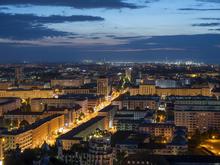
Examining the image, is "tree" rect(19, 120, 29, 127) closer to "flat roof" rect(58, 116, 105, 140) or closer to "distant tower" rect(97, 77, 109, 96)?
"flat roof" rect(58, 116, 105, 140)

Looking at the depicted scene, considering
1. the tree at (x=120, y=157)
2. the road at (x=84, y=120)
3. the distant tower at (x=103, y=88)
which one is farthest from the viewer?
the distant tower at (x=103, y=88)

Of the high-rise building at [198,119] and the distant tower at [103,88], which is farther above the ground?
the distant tower at [103,88]

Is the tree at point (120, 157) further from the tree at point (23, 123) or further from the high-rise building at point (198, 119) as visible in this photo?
the tree at point (23, 123)

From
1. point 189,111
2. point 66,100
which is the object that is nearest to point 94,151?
point 189,111

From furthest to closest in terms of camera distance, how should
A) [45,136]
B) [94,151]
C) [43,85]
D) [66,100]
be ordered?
[43,85], [66,100], [45,136], [94,151]

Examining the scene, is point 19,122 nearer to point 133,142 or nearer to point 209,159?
point 133,142

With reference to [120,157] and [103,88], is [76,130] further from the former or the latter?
[103,88]

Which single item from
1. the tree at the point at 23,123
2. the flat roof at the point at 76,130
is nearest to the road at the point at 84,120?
the flat roof at the point at 76,130

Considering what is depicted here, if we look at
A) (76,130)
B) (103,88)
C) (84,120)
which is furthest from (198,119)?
(103,88)

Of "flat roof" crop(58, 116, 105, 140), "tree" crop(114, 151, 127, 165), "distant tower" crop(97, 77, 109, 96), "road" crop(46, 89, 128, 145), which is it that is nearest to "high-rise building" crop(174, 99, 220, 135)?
"flat roof" crop(58, 116, 105, 140)

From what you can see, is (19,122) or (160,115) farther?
(160,115)

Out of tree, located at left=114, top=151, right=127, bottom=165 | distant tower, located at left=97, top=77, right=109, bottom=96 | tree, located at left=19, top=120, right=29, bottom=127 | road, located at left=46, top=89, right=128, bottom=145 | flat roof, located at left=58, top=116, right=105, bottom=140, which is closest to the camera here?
tree, located at left=114, top=151, right=127, bottom=165
